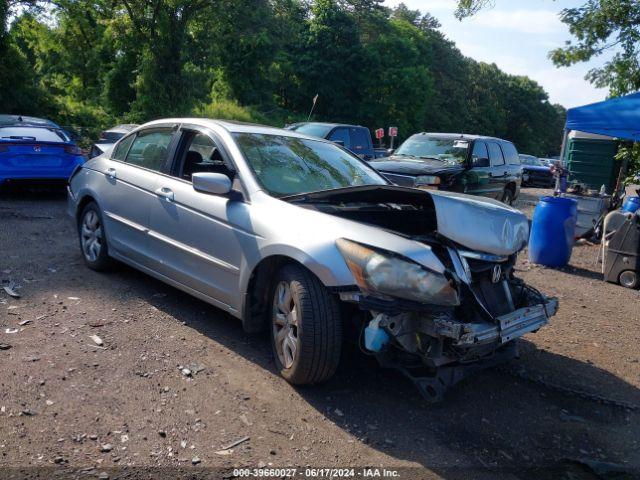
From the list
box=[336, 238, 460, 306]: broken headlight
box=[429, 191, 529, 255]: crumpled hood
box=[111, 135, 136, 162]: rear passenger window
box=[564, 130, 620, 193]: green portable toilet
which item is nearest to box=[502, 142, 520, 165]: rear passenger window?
box=[564, 130, 620, 193]: green portable toilet

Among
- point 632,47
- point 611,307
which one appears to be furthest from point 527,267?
point 632,47

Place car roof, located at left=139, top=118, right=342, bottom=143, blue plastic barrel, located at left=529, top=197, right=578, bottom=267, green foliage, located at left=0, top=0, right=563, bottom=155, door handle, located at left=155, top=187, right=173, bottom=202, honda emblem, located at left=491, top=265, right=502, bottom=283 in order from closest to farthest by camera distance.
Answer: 1. honda emblem, located at left=491, top=265, right=502, bottom=283
2. door handle, located at left=155, top=187, right=173, bottom=202
3. car roof, located at left=139, top=118, right=342, bottom=143
4. blue plastic barrel, located at left=529, top=197, right=578, bottom=267
5. green foliage, located at left=0, top=0, right=563, bottom=155

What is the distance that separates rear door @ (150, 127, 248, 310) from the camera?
4164mm

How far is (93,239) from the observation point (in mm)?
5906

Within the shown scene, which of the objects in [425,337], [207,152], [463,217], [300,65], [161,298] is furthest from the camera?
[300,65]

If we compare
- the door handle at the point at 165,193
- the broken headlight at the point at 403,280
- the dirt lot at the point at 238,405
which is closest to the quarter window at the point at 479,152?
the dirt lot at the point at 238,405

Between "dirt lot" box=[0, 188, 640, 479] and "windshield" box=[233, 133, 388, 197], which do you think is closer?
"dirt lot" box=[0, 188, 640, 479]

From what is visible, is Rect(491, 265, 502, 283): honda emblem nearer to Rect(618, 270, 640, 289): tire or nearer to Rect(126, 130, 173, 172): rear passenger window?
Rect(126, 130, 173, 172): rear passenger window

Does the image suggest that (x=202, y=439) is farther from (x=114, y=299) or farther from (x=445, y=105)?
(x=445, y=105)

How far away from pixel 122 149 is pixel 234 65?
27.3 metres

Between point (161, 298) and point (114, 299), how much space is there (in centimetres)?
40

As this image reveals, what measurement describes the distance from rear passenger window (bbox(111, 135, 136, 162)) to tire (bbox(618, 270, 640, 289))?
6.37 m

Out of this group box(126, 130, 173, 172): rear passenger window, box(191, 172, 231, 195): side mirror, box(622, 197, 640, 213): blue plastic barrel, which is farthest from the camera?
box(622, 197, 640, 213): blue plastic barrel

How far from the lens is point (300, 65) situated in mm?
38594
